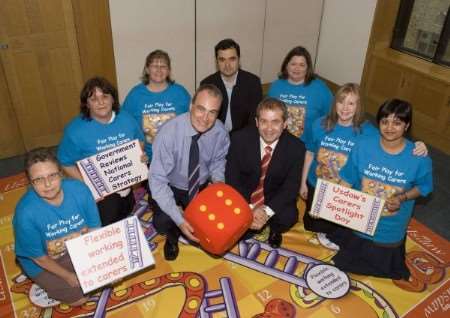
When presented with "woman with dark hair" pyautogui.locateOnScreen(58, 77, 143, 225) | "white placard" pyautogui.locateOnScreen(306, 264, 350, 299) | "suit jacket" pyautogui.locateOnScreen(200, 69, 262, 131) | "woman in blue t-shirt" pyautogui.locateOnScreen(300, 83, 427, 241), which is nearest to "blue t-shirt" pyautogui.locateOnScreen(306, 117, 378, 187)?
"woman in blue t-shirt" pyautogui.locateOnScreen(300, 83, 427, 241)

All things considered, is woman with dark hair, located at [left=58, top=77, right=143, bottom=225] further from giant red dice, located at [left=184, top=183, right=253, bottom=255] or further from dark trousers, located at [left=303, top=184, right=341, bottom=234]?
dark trousers, located at [left=303, top=184, right=341, bottom=234]

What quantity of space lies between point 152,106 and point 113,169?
0.64 m

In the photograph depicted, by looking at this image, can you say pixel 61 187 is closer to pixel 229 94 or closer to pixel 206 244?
pixel 206 244

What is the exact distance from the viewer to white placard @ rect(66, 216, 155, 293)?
217 centimetres

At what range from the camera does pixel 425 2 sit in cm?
481

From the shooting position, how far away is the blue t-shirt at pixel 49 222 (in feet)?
6.91

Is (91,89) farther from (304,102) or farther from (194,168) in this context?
(304,102)

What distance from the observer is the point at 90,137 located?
9.02 feet

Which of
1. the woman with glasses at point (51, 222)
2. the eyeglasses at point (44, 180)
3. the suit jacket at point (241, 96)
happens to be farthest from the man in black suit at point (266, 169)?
the eyeglasses at point (44, 180)

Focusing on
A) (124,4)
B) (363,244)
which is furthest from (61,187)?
(124,4)

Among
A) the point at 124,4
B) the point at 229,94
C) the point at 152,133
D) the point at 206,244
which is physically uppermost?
the point at 124,4

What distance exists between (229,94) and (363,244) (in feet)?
5.51

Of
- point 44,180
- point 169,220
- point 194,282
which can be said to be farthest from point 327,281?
point 44,180

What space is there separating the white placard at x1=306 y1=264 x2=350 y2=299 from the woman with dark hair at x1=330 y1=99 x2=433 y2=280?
0.08 meters
